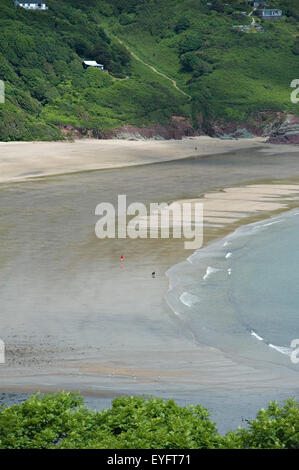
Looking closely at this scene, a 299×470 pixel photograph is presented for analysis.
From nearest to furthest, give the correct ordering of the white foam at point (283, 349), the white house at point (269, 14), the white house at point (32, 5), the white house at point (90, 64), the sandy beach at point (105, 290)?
the sandy beach at point (105, 290), the white foam at point (283, 349), the white house at point (90, 64), the white house at point (32, 5), the white house at point (269, 14)

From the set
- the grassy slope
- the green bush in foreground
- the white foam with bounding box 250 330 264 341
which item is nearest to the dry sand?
the white foam with bounding box 250 330 264 341

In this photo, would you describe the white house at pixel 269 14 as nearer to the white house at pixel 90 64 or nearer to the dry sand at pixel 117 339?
the white house at pixel 90 64

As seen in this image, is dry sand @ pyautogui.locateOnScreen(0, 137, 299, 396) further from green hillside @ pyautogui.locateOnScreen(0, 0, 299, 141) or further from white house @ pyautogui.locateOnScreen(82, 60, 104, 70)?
white house @ pyautogui.locateOnScreen(82, 60, 104, 70)

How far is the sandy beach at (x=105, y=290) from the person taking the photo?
786 inches

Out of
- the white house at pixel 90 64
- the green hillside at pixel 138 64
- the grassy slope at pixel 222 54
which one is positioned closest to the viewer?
the green hillside at pixel 138 64

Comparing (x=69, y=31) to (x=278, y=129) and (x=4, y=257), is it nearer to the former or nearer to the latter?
(x=278, y=129)

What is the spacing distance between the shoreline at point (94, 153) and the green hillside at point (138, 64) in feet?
16.3

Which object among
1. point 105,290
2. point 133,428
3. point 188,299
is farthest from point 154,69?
point 133,428

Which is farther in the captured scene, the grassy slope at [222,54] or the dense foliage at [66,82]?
the grassy slope at [222,54]

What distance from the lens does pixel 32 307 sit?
84.5ft

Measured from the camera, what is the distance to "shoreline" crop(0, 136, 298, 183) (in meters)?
61.3

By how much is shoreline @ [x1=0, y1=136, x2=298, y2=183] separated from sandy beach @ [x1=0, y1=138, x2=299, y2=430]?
2.46ft

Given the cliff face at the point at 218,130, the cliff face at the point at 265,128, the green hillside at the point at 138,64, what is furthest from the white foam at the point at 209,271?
the cliff face at the point at 265,128

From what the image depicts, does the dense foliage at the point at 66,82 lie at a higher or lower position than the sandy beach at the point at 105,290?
higher
